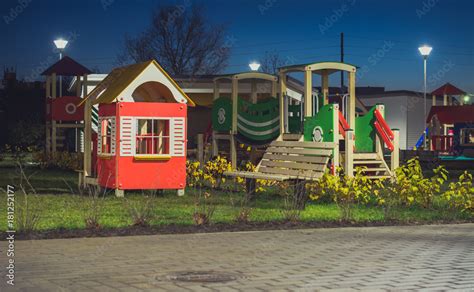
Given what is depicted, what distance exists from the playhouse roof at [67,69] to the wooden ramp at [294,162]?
15483 millimetres

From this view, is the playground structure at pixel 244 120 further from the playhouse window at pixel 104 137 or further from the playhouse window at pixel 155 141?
the playhouse window at pixel 104 137

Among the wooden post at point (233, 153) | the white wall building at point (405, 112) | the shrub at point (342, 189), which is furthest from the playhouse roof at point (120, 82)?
the white wall building at point (405, 112)

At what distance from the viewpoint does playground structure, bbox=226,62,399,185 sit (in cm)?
1659

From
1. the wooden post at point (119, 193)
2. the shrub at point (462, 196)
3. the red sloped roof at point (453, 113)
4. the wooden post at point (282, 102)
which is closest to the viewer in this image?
the shrub at point (462, 196)

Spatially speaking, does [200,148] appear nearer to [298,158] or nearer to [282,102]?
[282,102]

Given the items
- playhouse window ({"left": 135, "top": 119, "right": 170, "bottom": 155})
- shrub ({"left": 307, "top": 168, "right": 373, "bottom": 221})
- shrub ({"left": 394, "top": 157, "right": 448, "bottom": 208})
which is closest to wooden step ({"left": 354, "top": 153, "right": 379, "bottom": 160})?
shrub ({"left": 307, "top": 168, "right": 373, "bottom": 221})

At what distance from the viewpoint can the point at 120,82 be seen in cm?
1767

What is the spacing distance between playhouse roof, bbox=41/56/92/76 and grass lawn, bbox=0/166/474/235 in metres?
13.9

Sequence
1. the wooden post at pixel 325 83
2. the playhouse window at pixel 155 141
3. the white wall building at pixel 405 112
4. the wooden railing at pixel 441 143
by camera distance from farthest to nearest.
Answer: the white wall building at pixel 405 112, the wooden railing at pixel 441 143, the wooden post at pixel 325 83, the playhouse window at pixel 155 141

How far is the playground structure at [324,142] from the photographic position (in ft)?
54.4

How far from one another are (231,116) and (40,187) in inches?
246

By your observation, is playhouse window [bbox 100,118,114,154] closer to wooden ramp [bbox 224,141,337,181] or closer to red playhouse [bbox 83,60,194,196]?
red playhouse [bbox 83,60,194,196]

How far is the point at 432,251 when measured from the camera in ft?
31.6

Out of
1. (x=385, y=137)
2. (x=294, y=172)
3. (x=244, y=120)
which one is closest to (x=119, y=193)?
(x=294, y=172)
